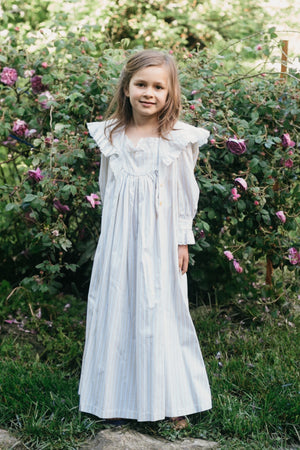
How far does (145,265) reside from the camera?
2.24 m

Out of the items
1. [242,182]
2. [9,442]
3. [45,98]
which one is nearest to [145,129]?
[242,182]

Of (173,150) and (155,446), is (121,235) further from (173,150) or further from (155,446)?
(155,446)

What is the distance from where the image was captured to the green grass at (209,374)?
2.34 meters

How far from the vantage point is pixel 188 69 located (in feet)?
10.4

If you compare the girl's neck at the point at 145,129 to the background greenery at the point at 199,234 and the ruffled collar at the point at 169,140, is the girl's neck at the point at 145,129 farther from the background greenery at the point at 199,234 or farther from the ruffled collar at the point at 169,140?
the background greenery at the point at 199,234

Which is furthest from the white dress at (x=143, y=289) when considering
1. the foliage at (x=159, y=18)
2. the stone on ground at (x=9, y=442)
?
the foliage at (x=159, y=18)

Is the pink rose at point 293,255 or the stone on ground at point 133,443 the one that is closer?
the stone on ground at point 133,443

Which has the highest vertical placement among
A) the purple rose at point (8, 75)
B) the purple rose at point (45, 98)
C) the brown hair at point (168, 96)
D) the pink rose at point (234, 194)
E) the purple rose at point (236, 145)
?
the brown hair at point (168, 96)

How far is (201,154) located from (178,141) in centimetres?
58

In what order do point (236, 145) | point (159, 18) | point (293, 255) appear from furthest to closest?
point (159, 18) < point (293, 255) < point (236, 145)

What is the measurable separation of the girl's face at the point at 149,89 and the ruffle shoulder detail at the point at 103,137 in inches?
7.5

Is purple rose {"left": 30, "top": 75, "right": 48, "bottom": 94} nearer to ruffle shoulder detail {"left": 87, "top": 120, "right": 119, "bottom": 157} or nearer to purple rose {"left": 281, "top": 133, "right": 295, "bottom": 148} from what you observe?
ruffle shoulder detail {"left": 87, "top": 120, "right": 119, "bottom": 157}

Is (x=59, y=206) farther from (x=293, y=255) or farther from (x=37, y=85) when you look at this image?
(x=293, y=255)

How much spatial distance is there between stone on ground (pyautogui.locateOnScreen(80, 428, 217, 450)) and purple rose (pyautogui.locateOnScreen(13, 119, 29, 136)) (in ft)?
5.64
